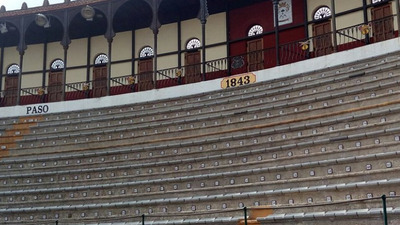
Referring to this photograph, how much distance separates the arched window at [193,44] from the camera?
23422 mm

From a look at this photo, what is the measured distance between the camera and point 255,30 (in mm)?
22297

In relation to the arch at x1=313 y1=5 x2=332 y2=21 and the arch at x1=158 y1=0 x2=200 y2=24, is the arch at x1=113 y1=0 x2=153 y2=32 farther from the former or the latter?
the arch at x1=313 y1=5 x2=332 y2=21

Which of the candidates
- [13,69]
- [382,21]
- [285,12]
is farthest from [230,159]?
[13,69]

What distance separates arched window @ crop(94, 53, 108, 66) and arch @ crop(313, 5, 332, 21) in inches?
396

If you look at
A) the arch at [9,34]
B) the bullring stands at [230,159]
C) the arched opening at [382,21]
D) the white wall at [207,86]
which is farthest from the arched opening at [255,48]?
the arch at [9,34]

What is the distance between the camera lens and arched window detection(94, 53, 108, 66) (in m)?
25.0

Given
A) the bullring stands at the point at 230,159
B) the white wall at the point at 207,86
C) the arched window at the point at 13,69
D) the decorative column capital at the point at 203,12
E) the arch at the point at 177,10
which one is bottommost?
the bullring stands at the point at 230,159

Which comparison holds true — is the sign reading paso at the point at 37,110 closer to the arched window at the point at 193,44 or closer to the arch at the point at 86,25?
the arch at the point at 86,25

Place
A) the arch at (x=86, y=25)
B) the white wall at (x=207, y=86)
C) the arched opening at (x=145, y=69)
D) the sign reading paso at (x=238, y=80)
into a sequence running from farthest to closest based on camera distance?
the arched opening at (x=145, y=69)
the arch at (x=86, y=25)
the sign reading paso at (x=238, y=80)
the white wall at (x=207, y=86)

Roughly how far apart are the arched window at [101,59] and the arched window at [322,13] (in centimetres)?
1007

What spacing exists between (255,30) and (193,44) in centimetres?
295

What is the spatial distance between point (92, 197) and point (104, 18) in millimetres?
11566

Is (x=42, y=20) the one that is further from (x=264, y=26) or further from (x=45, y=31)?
(x=264, y=26)

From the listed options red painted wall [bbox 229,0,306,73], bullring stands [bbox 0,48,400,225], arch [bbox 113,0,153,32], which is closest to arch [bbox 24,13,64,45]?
arch [bbox 113,0,153,32]
